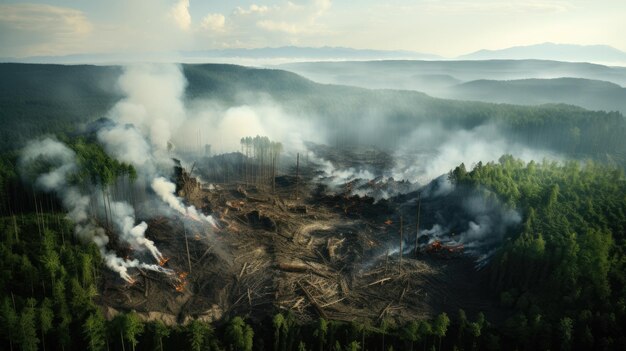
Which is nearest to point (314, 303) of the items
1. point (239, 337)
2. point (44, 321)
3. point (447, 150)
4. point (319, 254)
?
point (239, 337)

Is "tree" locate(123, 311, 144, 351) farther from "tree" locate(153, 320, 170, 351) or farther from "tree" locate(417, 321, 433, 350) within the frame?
"tree" locate(417, 321, 433, 350)

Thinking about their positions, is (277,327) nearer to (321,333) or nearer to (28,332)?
(321,333)

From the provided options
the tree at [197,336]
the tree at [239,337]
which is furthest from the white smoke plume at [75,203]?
the tree at [239,337]

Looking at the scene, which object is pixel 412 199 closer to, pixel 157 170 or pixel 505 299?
pixel 505 299


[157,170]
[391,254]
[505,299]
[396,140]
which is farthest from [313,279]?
[396,140]

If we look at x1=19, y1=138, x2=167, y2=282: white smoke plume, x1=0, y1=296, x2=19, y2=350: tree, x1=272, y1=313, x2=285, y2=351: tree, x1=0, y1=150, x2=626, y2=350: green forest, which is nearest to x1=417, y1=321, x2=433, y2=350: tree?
x1=0, y1=150, x2=626, y2=350: green forest

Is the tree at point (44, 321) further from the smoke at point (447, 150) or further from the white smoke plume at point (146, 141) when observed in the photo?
the smoke at point (447, 150)
